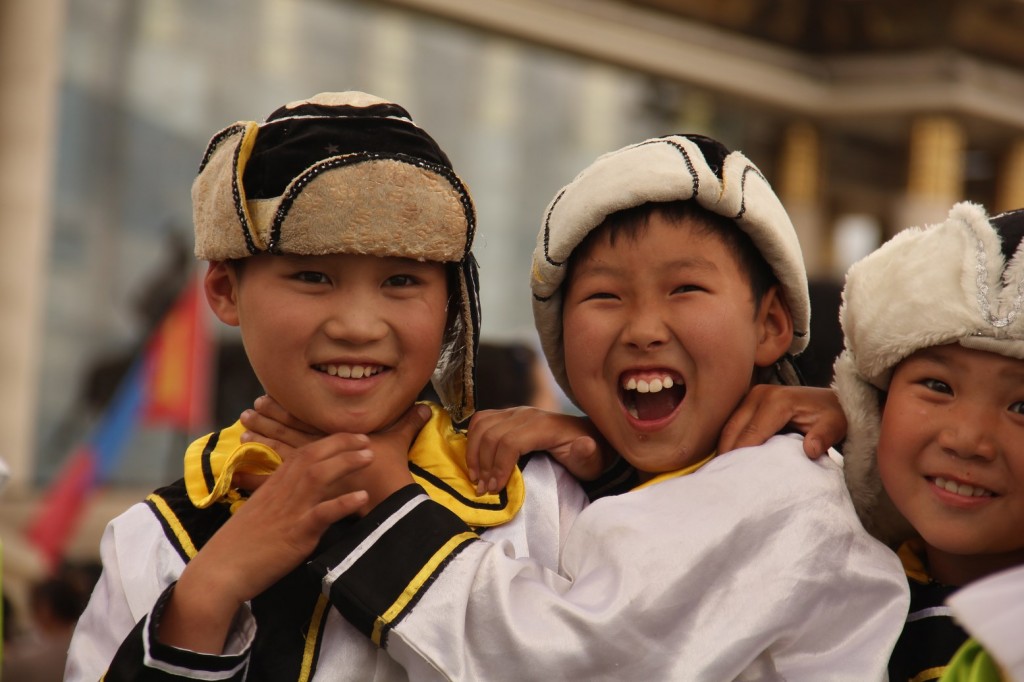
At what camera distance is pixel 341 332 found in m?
1.67

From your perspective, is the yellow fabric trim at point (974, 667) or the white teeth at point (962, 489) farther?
the white teeth at point (962, 489)

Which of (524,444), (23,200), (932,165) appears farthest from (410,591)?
(932,165)

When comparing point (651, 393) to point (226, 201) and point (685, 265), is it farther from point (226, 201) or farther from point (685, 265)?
point (226, 201)

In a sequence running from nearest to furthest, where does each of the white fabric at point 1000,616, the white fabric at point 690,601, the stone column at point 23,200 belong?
1. the white fabric at point 1000,616
2. the white fabric at point 690,601
3. the stone column at point 23,200

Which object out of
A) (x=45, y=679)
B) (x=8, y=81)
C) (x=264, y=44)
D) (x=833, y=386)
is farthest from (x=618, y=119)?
(x=833, y=386)

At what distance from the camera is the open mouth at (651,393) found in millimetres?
1715

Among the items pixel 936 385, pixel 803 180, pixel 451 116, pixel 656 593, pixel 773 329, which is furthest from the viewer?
pixel 803 180

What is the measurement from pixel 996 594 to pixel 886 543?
2.24ft

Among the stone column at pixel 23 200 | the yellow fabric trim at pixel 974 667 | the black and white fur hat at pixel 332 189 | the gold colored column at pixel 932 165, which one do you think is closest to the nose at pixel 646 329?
the black and white fur hat at pixel 332 189

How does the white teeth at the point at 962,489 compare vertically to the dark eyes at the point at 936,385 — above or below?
below

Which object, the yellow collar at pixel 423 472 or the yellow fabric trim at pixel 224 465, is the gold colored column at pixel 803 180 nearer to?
the yellow collar at pixel 423 472

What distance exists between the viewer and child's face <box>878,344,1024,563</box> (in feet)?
5.06

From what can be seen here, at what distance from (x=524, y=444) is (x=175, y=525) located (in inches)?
19.6

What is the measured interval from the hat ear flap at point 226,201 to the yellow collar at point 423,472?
0.88 feet
